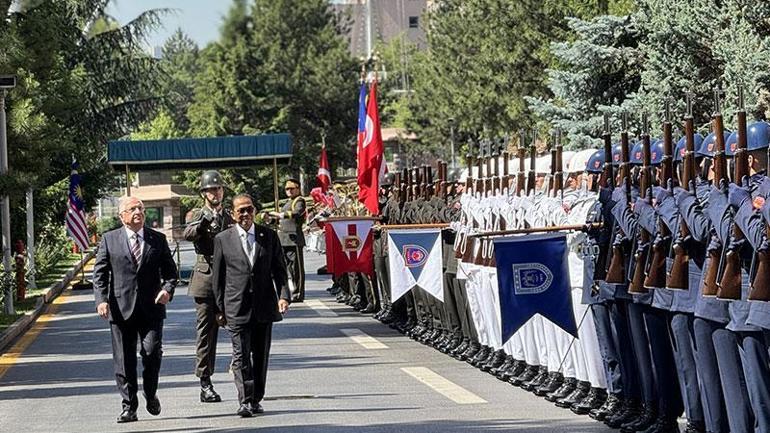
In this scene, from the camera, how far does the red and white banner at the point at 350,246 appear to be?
78.1 feet

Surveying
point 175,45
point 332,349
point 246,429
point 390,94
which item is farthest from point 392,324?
point 175,45

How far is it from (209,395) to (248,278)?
1341mm

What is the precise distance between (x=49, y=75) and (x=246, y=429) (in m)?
24.5

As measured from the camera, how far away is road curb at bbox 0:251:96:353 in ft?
72.9

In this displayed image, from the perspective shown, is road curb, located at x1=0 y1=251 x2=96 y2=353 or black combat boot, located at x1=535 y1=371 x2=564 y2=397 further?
road curb, located at x1=0 y1=251 x2=96 y2=353

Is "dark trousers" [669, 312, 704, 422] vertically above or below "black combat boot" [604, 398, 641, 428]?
above

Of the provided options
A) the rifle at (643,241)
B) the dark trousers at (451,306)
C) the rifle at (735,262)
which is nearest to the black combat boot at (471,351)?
the dark trousers at (451,306)

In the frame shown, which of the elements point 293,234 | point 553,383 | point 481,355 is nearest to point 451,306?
point 481,355

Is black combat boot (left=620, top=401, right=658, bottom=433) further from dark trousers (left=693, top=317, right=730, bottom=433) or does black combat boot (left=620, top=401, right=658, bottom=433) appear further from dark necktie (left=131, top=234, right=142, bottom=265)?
dark necktie (left=131, top=234, right=142, bottom=265)

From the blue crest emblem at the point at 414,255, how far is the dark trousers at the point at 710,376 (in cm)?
836

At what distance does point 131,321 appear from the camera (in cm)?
1344

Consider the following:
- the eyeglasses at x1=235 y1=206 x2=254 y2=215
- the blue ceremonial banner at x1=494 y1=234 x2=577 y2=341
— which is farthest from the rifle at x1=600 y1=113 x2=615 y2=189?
the eyeglasses at x1=235 y1=206 x2=254 y2=215

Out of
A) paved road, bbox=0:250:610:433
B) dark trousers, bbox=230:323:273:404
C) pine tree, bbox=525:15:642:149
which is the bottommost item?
paved road, bbox=0:250:610:433

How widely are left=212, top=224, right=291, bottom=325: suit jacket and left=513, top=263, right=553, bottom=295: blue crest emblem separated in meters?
1.87
